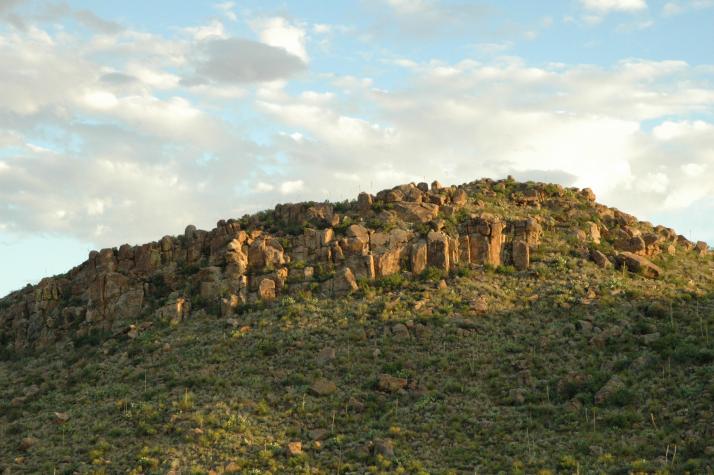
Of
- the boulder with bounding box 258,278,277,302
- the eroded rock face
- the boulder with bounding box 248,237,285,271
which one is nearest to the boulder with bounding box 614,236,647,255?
the eroded rock face

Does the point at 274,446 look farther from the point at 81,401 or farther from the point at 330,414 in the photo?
the point at 81,401

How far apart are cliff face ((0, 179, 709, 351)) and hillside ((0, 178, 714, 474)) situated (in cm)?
14

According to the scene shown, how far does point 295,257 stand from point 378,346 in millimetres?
10456

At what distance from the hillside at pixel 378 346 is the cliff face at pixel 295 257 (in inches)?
5.4

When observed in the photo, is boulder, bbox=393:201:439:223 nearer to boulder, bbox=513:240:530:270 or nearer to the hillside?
the hillside

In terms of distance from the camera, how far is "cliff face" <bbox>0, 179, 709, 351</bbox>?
160ft

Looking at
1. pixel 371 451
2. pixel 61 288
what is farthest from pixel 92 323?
pixel 371 451

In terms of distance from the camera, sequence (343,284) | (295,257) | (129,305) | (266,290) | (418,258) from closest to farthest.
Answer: (343,284), (266,290), (418,258), (129,305), (295,257)

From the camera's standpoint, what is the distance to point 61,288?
178ft

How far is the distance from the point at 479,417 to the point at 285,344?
1165cm

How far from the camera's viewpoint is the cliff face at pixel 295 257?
160ft

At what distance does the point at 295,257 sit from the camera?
50625mm

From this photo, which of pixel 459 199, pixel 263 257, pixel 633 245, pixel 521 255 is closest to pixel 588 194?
pixel 633 245

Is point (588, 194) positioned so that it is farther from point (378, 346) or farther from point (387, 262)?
point (378, 346)
